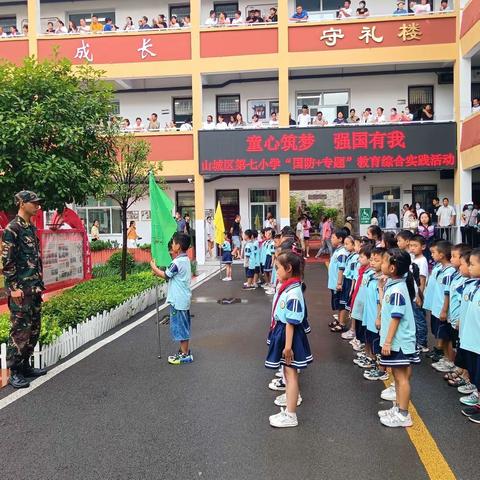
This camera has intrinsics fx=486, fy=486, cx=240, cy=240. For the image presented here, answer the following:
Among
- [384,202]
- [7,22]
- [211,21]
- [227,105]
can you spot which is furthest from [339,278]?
[7,22]

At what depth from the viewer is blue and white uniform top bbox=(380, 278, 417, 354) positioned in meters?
4.01

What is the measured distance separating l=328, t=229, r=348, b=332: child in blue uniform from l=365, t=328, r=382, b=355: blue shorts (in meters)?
1.41

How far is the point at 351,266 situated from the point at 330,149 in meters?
10.9

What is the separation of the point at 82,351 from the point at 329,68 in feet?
50.6

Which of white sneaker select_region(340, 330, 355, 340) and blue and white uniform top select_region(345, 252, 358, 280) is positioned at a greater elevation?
blue and white uniform top select_region(345, 252, 358, 280)

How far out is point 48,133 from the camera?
7367 millimetres

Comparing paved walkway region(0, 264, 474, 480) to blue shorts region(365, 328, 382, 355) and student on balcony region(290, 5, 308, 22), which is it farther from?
student on balcony region(290, 5, 308, 22)

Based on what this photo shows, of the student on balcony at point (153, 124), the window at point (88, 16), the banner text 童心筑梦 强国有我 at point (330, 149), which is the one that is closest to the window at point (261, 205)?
the banner text 童心筑梦 强国有我 at point (330, 149)

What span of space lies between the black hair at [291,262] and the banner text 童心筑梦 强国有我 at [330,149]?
1334cm

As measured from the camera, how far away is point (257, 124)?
17.4m

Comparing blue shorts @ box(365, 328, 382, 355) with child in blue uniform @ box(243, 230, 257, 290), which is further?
child in blue uniform @ box(243, 230, 257, 290)

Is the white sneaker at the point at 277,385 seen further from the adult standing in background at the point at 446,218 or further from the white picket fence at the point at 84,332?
the adult standing in background at the point at 446,218

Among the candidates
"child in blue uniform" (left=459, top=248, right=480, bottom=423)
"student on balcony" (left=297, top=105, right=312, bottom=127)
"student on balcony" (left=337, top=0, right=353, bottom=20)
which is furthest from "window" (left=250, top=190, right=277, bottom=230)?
"child in blue uniform" (left=459, top=248, right=480, bottom=423)

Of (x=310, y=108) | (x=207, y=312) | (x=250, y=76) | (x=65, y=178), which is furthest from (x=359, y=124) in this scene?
(x=65, y=178)
